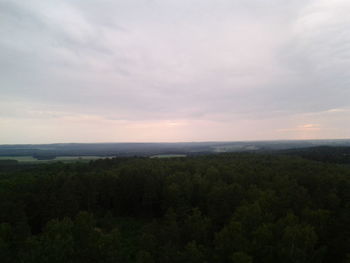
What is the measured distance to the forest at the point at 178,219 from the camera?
16.0m

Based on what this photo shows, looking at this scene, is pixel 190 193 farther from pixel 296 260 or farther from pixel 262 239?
pixel 296 260

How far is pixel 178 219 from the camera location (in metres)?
32.1

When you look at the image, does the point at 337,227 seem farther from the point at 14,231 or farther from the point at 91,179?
the point at 91,179

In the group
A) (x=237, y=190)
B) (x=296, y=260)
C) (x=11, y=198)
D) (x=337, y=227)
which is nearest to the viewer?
(x=296, y=260)

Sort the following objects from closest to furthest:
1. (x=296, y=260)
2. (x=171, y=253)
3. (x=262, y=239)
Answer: (x=296, y=260) < (x=171, y=253) < (x=262, y=239)

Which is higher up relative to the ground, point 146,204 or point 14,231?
point 14,231

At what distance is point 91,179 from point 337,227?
3710 cm

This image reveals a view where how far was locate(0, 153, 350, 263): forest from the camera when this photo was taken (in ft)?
52.4

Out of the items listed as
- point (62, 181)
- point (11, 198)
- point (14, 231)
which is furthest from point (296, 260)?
point (62, 181)

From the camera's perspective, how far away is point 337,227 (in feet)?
64.1

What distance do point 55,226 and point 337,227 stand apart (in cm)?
2336

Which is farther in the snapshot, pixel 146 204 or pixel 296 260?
pixel 146 204

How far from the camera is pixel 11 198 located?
3403 cm

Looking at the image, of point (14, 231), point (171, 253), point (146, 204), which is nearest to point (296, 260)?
point (171, 253)
